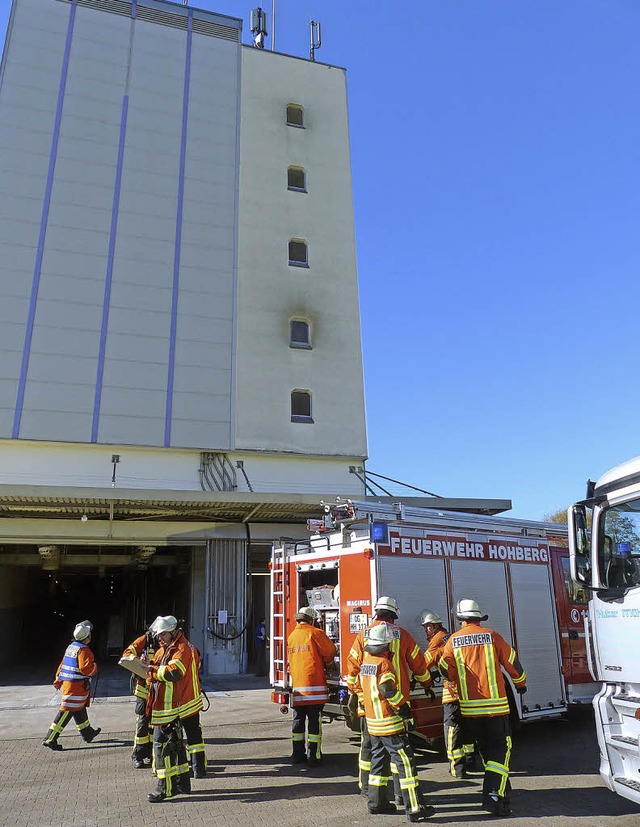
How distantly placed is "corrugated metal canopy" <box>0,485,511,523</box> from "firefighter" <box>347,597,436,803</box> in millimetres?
9677

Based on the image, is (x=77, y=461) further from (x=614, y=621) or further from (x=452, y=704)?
(x=614, y=621)

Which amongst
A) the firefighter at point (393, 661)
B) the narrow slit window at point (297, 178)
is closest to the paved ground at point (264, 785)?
the firefighter at point (393, 661)

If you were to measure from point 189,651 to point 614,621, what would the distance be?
439 centimetres

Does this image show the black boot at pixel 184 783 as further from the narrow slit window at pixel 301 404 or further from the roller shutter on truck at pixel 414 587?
the narrow slit window at pixel 301 404

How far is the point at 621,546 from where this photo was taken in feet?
18.4

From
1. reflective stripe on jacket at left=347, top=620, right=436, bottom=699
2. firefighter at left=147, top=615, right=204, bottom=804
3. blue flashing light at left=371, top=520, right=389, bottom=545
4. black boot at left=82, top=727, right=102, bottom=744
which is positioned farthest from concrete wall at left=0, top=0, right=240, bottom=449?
reflective stripe on jacket at left=347, top=620, right=436, bottom=699

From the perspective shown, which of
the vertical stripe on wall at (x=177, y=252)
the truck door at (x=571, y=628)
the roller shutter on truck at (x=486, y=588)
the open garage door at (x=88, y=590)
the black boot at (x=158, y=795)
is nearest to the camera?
the black boot at (x=158, y=795)

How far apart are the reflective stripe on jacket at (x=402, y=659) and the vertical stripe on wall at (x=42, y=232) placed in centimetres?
1620

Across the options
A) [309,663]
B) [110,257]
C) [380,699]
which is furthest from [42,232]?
[380,699]

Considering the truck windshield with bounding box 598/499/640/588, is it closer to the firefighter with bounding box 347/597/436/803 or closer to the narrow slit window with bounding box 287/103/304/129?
the firefighter with bounding box 347/597/436/803

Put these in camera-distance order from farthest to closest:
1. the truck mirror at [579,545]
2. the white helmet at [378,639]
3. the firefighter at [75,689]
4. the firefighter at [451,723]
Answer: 1. the firefighter at [75,689]
2. the firefighter at [451,723]
3. the white helmet at [378,639]
4. the truck mirror at [579,545]

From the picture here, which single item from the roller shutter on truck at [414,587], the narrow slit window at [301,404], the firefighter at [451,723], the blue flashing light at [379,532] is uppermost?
the narrow slit window at [301,404]

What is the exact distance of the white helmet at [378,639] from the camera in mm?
6379

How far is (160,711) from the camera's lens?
6859 millimetres
